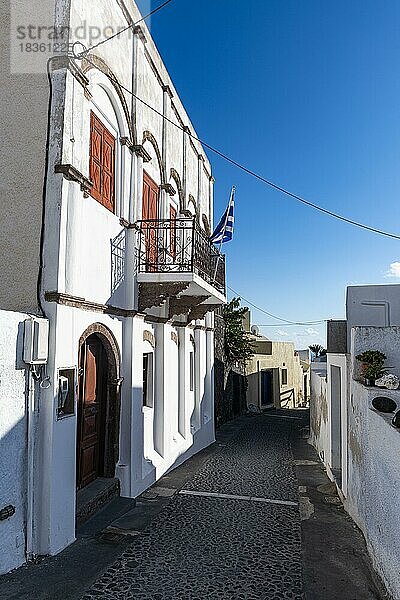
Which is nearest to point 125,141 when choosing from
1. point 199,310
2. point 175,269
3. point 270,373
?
point 175,269

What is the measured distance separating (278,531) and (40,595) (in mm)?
3776

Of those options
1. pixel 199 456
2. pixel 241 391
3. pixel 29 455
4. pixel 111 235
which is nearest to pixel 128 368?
pixel 111 235

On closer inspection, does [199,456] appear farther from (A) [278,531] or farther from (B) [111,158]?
(B) [111,158]

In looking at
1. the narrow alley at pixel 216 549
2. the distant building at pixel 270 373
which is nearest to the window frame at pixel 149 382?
the narrow alley at pixel 216 549

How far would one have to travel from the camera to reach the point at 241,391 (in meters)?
26.8

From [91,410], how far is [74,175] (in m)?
3.90

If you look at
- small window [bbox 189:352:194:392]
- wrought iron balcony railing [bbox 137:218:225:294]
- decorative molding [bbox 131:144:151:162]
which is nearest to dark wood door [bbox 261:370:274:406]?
small window [bbox 189:352:194:392]

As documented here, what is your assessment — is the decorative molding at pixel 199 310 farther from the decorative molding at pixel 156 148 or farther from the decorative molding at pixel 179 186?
the decorative molding at pixel 156 148

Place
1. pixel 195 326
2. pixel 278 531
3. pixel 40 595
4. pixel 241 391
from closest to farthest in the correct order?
pixel 40 595
pixel 278 531
pixel 195 326
pixel 241 391

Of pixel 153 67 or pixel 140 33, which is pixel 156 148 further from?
pixel 140 33

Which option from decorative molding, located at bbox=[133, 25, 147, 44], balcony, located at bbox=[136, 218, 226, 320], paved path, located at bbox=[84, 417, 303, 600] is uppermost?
decorative molding, located at bbox=[133, 25, 147, 44]

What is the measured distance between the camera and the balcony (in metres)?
9.48

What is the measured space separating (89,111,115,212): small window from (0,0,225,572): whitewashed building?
0.04 meters

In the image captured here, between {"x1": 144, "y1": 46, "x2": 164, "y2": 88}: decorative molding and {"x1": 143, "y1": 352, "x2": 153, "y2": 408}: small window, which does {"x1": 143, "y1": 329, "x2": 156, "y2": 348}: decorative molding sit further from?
{"x1": 144, "y1": 46, "x2": 164, "y2": 88}: decorative molding
